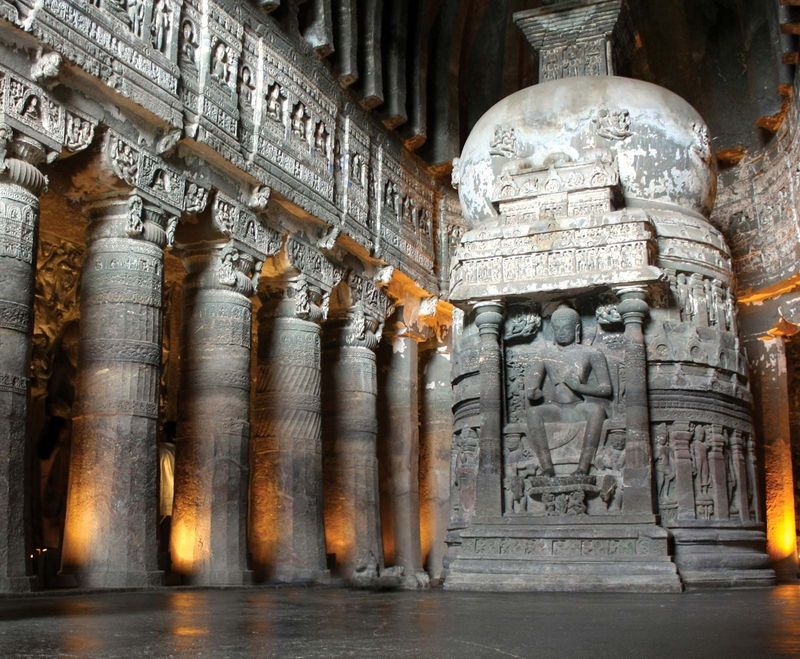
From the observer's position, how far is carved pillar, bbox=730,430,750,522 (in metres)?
10.5

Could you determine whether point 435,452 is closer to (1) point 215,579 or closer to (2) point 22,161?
(1) point 215,579

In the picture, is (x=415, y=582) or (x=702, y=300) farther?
(x=702, y=300)

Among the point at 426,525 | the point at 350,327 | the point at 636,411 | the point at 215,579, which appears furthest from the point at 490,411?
the point at 426,525

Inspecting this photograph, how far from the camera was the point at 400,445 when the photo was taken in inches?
733

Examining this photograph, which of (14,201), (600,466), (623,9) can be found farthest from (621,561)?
(623,9)

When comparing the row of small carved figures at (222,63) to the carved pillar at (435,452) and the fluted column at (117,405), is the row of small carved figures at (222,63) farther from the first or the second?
the carved pillar at (435,452)

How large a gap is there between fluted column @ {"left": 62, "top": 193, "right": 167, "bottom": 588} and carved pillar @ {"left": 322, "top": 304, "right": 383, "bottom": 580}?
5506 millimetres

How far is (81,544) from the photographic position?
35.3 ft

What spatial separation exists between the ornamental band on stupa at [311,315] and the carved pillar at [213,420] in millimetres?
35

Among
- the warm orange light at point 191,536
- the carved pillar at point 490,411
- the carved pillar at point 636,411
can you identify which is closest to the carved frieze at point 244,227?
the warm orange light at point 191,536

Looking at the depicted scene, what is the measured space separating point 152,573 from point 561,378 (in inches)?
191

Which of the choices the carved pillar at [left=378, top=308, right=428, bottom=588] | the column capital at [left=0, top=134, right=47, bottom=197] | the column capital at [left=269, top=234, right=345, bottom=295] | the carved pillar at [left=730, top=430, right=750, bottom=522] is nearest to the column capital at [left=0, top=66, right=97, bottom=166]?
the column capital at [left=0, top=134, right=47, bottom=197]

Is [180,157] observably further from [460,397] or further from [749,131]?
[749,131]

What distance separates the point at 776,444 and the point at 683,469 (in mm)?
7029
